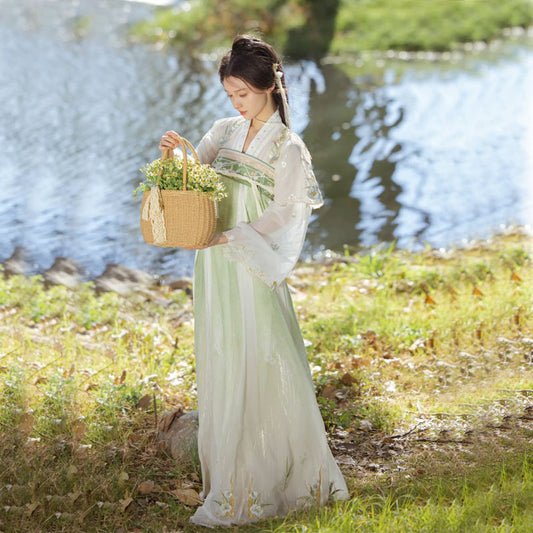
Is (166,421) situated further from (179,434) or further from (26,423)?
(26,423)

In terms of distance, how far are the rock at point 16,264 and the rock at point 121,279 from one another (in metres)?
0.71

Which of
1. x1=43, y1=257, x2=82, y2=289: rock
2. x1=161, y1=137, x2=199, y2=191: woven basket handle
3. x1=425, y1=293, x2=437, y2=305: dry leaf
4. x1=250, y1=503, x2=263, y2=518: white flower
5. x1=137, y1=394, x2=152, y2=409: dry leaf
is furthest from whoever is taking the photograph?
x1=43, y1=257, x2=82, y2=289: rock

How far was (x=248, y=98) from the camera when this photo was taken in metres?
2.93

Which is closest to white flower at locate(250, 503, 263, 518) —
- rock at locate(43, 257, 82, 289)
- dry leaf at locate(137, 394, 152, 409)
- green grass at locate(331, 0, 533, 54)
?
dry leaf at locate(137, 394, 152, 409)

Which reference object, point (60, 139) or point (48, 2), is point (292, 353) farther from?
point (48, 2)

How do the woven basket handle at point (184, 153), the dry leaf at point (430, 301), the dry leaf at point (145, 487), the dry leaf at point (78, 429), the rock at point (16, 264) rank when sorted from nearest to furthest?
the woven basket handle at point (184, 153)
the dry leaf at point (145, 487)
the dry leaf at point (78, 429)
the dry leaf at point (430, 301)
the rock at point (16, 264)

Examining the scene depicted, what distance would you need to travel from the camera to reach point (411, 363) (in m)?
4.82

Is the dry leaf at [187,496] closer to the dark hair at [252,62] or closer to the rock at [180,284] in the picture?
the dark hair at [252,62]

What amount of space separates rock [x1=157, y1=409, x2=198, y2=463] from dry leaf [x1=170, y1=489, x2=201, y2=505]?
265mm

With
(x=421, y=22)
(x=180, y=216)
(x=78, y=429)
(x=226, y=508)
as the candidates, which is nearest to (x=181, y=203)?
(x=180, y=216)

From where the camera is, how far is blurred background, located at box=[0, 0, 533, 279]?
313 inches

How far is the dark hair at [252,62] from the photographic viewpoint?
2861 mm

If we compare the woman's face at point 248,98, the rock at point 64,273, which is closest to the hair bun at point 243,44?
the woman's face at point 248,98

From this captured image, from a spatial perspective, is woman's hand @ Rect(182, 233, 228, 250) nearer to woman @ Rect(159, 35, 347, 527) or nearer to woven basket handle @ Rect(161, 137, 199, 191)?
woman @ Rect(159, 35, 347, 527)
